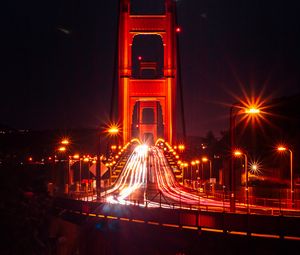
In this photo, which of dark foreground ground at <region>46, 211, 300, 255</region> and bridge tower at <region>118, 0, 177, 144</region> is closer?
dark foreground ground at <region>46, 211, 300, 255</region>

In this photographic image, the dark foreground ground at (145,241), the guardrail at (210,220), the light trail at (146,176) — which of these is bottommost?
the dark foreground ground at (145,241)

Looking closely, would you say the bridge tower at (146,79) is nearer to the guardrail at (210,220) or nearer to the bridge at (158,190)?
the bridge at (158,190)

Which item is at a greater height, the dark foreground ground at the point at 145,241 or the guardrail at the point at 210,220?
the guardrail at the point at 210,220

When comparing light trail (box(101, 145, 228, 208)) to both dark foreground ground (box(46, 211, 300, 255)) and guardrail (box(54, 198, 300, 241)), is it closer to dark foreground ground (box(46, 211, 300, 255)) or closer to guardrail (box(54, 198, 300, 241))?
dark foreground ground (box(46, 211, 300, 255))

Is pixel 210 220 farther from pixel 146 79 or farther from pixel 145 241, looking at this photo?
pixel 146 79

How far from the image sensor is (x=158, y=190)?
4269cm

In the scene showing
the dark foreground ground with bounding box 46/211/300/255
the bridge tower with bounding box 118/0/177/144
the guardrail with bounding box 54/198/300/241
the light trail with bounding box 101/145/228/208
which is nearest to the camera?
the dark foreground ground with bounding box 46/211/300/255

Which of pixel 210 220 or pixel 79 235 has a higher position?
pixel 210 220

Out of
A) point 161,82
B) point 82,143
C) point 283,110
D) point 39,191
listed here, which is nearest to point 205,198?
point 39,191

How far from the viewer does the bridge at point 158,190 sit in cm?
2205

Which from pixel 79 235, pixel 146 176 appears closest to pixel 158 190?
pixel 146 176

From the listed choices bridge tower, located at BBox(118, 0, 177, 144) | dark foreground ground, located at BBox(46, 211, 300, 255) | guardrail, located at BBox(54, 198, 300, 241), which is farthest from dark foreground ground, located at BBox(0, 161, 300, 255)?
bridge tower, located at BBox(118, 0, 177, 144)

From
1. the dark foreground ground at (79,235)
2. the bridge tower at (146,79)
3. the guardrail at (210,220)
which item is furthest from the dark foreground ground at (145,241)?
the bridge tower at (146,79)

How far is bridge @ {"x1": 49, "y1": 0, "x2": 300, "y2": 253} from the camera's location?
72.3ft
